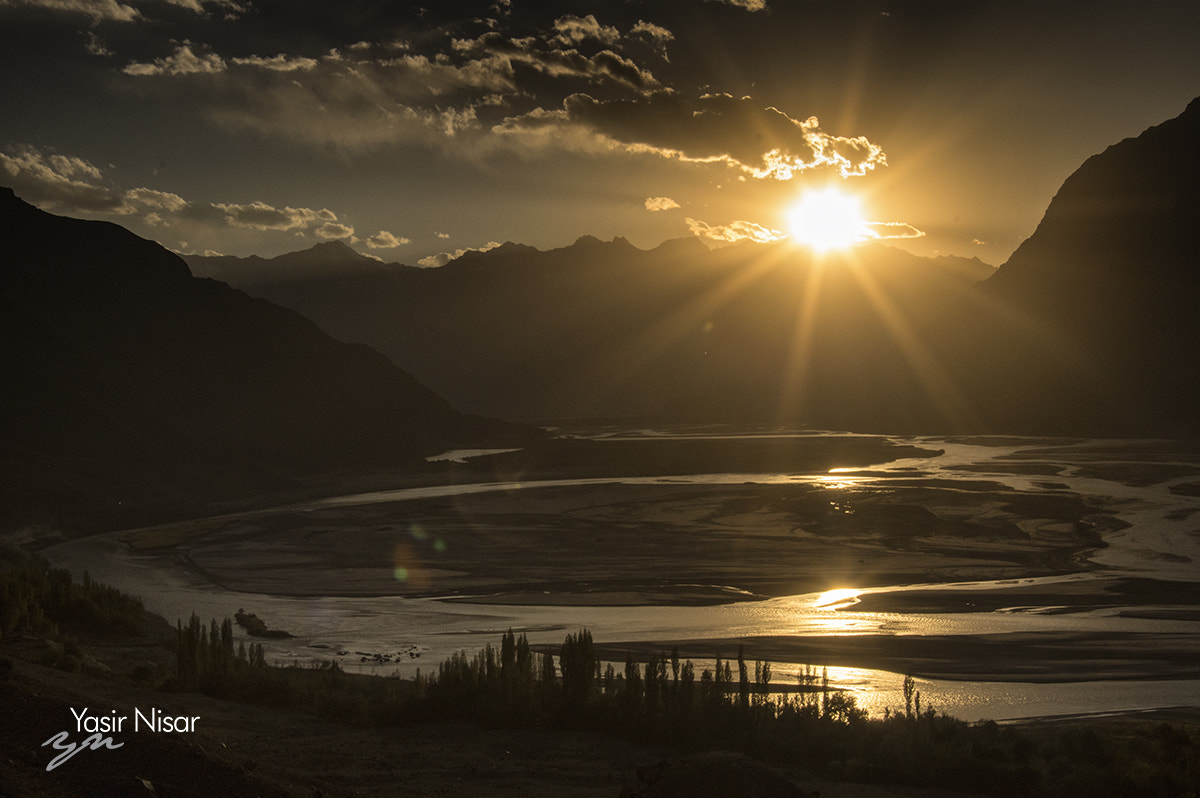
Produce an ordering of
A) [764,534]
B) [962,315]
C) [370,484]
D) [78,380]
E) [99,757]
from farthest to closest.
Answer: [962,315] < [370,484] < [78,380] < [764,534] < [99,757]

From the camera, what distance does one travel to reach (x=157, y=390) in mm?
80562

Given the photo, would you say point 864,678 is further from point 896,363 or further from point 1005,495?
point 896,363

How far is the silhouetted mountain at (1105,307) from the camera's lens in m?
122

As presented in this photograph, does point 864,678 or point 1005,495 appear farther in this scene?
point 1005,495

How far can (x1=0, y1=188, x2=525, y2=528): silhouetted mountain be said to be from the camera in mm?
61219

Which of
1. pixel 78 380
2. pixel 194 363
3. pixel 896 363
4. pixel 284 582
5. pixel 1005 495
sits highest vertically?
pixel 896 363

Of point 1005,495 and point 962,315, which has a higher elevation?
point 962,315

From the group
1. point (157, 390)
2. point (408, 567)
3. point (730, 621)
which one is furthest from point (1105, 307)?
point (730, 621)

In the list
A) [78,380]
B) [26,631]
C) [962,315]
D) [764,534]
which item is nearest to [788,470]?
[764,534]

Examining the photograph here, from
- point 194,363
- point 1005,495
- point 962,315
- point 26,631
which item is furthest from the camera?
point 962,315

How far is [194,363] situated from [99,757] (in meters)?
88.8

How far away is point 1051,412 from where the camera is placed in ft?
404
